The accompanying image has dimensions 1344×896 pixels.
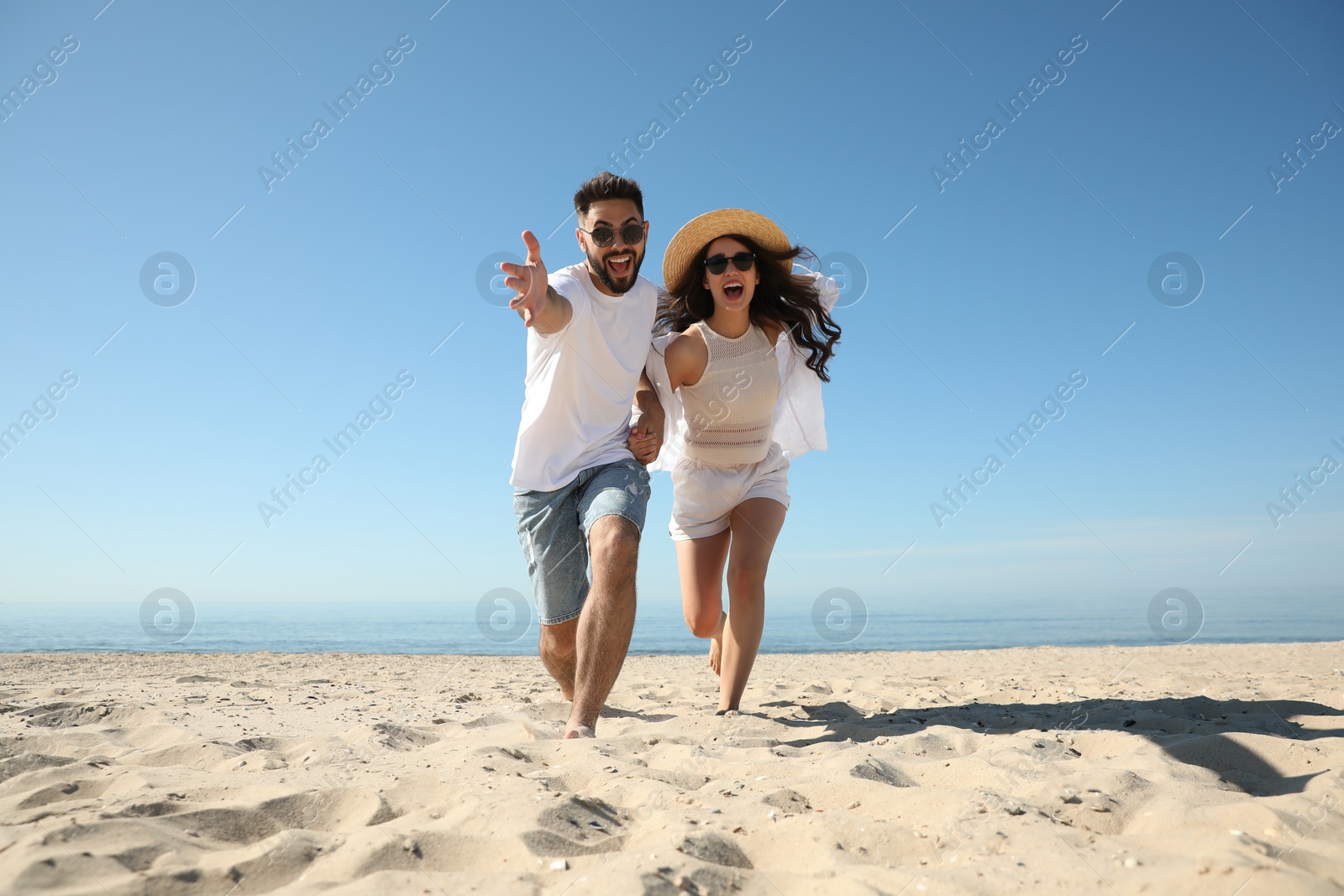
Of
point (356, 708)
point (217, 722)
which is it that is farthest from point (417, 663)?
point (217, 722)

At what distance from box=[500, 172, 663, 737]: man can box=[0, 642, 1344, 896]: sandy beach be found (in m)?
0.78

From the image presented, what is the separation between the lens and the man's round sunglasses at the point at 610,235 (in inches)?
146

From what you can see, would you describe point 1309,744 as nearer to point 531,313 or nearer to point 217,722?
point 531,313

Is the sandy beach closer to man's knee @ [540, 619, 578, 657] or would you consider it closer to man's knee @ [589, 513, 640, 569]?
man's knee @ [540, 619, 578, 657]

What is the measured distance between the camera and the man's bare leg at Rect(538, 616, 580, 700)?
386cm

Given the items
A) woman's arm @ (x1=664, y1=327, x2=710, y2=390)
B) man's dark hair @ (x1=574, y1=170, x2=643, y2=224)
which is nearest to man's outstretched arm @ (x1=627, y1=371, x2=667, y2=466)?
woman's arm @ (x1=664, y1=327, x2=710, y2=390)

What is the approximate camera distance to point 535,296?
332cm

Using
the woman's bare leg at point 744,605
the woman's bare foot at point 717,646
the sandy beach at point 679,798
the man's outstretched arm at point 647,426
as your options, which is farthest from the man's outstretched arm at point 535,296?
the woman's bare foot at point 717,646

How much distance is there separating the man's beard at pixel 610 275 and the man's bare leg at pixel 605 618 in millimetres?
1198

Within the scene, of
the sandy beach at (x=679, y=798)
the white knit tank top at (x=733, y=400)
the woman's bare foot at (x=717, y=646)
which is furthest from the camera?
the woman's bare foot at (x=717, y=646)

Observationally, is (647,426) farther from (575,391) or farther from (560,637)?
(560,637)

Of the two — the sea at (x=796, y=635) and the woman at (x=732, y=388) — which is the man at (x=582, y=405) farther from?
the sea at (x=796, y=635)

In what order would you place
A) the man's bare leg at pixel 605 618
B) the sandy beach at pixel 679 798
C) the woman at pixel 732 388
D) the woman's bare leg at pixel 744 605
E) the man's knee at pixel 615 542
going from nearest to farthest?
the sandy beach at pixel 679 798 → the man's bare leg at pixel 605 618 → the man's knee at pixel 615 542 → the woman's bare leg at pixel 744 605 → the woman at pixel 732 388

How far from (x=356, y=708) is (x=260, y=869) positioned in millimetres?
2734
